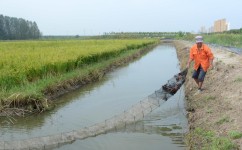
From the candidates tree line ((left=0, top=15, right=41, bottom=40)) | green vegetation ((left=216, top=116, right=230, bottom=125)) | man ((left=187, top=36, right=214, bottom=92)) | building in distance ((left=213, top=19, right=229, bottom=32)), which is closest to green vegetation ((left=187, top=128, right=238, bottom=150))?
green vegetation ((left=216, top=116, right=230, bottom=125))

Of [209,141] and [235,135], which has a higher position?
[235,135]

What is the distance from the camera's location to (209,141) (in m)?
4.83

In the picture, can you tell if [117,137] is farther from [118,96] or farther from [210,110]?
[118,96]

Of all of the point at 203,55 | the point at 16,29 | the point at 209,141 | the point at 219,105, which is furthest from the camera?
the point at 16,29

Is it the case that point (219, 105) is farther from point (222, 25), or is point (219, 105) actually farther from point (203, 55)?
point (222, 25)

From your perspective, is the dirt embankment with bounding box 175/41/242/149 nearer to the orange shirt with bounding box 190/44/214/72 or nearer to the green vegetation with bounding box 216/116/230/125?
the green vegetation with bounding box 216/116/230/125

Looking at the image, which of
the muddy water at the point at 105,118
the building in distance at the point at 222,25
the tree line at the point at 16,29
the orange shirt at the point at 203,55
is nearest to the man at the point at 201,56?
the orange shirt at the point at 203,55

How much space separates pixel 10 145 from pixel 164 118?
3293 millimetres

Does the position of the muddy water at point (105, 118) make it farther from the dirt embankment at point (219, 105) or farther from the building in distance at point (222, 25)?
the building in distance at point (222, 25)

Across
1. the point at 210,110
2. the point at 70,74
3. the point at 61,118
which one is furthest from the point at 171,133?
the point at 70,74

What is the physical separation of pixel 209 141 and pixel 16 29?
6656cm

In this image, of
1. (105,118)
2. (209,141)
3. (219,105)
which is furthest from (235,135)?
(105,118)

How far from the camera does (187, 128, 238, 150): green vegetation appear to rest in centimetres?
434

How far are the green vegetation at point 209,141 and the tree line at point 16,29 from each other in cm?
6153
